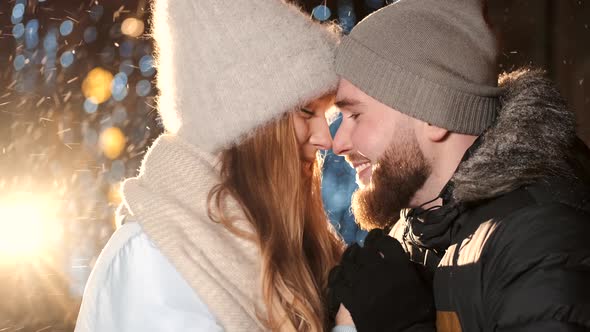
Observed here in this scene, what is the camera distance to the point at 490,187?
1.38m

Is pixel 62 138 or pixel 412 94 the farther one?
pixel 62 138

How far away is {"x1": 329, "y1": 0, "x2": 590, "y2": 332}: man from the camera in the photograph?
Answer: 4.13ft

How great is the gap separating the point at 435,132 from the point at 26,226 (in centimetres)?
325

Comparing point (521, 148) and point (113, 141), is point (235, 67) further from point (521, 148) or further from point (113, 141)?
point (113, 141)

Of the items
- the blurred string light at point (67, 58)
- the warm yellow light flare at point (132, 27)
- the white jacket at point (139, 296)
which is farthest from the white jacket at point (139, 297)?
the blurred string light at point (67, 58)

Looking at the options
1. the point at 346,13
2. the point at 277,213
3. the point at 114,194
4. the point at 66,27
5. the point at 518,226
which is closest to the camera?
the point at 518,226

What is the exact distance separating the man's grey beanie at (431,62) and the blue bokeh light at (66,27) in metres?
2.60

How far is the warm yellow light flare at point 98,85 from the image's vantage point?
3.96m

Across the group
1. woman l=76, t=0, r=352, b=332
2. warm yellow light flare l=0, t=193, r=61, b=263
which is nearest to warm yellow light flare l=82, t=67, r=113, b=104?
warm yellow light flare l=0, t=193, r=61, b=263

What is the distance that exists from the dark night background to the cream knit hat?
2206mm

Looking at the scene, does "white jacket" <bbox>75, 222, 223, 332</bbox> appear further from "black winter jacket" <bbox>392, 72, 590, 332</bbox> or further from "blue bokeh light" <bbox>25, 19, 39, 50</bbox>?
"blue bokeh light" <bbox>25, 19, 39, 50</bbox>

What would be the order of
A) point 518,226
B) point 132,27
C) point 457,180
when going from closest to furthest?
point 518,226
point 457,180
point 132,27

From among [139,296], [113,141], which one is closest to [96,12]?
[113,141]

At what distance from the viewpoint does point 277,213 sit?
5.04 ft
